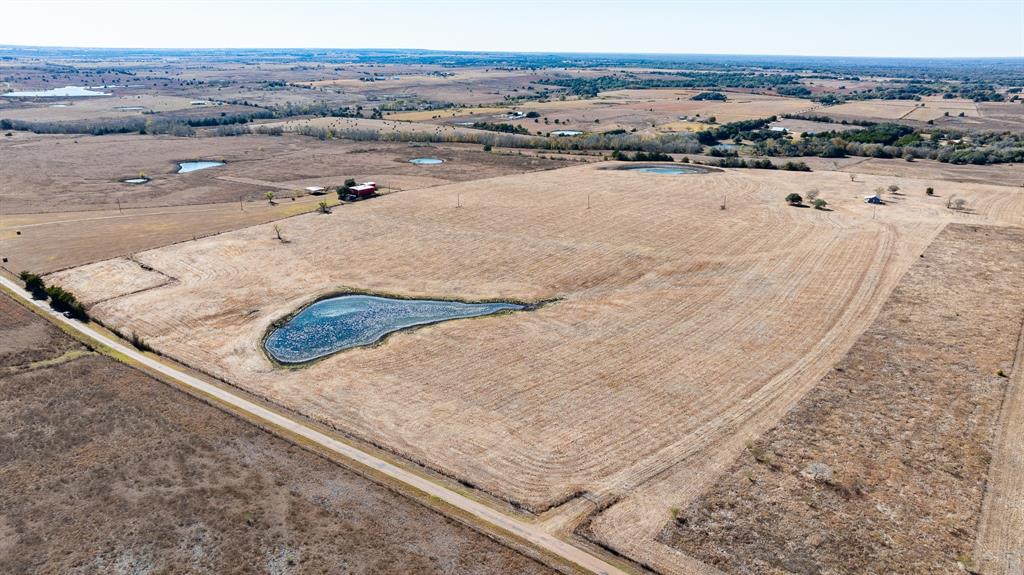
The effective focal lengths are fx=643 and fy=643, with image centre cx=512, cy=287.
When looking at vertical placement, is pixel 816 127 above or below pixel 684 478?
above

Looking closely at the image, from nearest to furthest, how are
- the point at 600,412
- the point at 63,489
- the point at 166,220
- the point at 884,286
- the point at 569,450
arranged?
1. the point at 63,489
2. the point at 569,450
3. the point at 600,412
4. the point at 884,286
5. the point at 166,220

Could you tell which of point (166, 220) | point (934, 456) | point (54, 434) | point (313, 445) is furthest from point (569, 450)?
point (166, 220)

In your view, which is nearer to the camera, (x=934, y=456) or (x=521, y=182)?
(x=934, y=456)

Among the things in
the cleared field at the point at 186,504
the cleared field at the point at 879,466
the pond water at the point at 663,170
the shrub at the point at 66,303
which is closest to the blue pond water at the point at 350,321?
the cleared field at the point at 186,504

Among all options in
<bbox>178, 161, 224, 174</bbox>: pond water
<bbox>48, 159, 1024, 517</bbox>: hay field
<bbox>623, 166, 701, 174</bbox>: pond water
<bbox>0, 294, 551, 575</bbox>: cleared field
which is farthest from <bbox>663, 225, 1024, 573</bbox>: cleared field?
<bbox>178, 161, 224, 174</bbox>: pond water

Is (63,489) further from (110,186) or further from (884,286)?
(110,186)

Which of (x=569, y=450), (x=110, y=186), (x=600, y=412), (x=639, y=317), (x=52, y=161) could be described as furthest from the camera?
(x=52, y=161)
